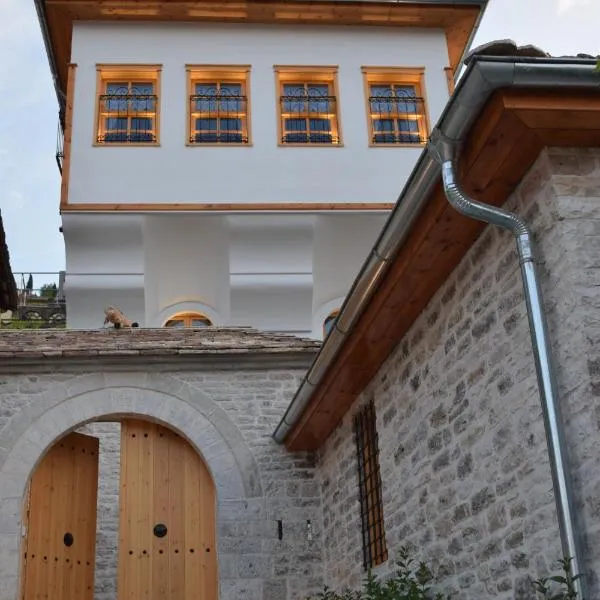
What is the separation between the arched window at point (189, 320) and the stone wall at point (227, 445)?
340 centimetres

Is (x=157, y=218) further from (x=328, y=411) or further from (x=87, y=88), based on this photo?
(x=328, y=411)

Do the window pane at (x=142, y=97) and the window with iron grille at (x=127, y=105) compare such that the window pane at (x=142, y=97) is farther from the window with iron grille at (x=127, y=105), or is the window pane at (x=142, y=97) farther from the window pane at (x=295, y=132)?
the window pane at (x=295, y=132)

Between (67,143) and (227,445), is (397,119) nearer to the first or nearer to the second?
(67,143)

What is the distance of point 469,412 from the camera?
571 centimetres

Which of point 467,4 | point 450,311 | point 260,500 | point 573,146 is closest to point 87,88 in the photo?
point 467,4

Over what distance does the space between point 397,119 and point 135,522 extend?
746 cm

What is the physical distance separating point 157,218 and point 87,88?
2.48 meters

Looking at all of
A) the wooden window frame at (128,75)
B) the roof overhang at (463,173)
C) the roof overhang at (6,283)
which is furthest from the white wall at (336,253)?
the roof overhang at (463,173)

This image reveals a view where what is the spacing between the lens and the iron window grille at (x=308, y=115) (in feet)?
46.1

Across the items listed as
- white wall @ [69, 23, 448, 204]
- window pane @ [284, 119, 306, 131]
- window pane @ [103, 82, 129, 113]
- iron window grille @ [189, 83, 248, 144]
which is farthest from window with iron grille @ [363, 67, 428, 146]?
window pane @ [103, 82, 129, 113]

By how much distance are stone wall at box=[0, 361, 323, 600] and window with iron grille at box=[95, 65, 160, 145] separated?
15.3ft

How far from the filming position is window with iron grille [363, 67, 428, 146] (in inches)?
559

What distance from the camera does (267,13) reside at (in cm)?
1467

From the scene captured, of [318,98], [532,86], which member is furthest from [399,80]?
[532,86]
